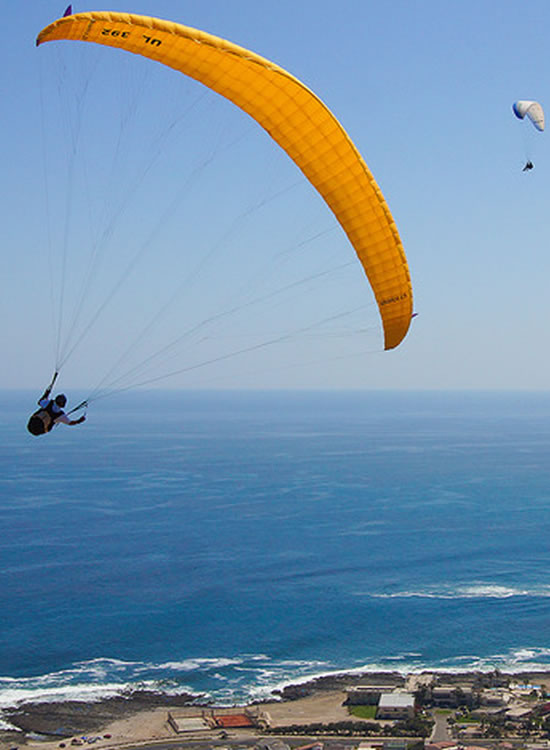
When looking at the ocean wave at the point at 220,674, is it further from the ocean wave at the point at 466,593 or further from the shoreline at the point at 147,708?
the ocean wave at the point at 466,593

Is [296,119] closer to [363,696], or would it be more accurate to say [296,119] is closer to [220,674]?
[363,696]

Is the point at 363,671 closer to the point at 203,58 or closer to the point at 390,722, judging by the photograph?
the point at 390,722

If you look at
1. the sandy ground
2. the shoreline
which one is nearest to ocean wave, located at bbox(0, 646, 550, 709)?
the shoreline

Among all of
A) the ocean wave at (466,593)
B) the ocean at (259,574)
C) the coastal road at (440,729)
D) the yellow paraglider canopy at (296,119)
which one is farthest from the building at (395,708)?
the yellow paraglider canopy at (296,119)

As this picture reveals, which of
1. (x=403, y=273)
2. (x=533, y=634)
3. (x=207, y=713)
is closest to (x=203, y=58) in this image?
(x=403, y=273)

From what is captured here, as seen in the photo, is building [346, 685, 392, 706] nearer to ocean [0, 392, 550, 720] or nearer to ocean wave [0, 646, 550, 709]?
ocean wave [0, 646, 550, 709]

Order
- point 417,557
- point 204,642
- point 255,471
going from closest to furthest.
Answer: point 204,642
point 417,557
point 255,471

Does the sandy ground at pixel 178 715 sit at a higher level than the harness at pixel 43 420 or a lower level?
lower
